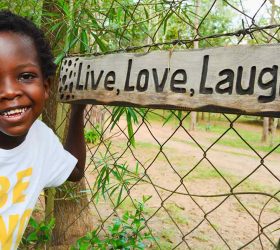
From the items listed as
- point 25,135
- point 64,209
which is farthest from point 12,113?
point 64,209

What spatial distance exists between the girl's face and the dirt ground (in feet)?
1.31

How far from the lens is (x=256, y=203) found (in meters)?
4.70

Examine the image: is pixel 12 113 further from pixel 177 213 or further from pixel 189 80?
pixel 177 213

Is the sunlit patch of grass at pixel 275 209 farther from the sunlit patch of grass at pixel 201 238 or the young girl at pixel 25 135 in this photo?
the young girl at pixel 25 135

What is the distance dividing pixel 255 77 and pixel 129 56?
35 centimetres

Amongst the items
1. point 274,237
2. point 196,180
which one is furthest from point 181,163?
point 274,237

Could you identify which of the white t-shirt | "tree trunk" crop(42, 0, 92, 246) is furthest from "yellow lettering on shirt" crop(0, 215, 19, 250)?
"tree trunk" crop(42, 0, 92, 246)

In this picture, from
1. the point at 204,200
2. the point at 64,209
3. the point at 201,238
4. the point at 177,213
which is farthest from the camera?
→ the point at 204,200

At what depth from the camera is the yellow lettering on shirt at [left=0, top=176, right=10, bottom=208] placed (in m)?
0.94

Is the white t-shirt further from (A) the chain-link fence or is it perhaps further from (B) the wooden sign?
(A) the chain-link fence

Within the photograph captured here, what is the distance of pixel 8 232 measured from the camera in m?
0.96

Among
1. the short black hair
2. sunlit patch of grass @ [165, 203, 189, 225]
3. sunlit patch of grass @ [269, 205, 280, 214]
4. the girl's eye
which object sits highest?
the short black hair

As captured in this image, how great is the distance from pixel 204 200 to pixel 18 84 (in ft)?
13.7

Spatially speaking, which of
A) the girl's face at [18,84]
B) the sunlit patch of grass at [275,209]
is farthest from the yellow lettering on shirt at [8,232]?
the sunlit patch of grass at [275,209]
